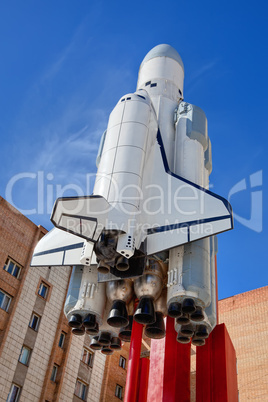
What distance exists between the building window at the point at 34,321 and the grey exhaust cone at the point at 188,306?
10349 mm

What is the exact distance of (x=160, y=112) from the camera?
49.1 feet

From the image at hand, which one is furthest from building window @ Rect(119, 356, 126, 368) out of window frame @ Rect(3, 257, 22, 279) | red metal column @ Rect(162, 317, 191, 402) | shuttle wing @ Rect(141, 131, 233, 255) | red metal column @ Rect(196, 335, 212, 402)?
shuttle wing @ Rect(141, 131, 233, 255)

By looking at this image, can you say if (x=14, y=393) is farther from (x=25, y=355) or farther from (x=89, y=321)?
(x=89, y=321)

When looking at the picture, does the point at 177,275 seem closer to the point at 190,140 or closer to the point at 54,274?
the point at 190,140

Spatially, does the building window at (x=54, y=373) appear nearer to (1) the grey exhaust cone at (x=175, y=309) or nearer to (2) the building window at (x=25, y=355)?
(2) the building window at (x=25, y=355)

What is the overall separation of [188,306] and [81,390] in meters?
11.9

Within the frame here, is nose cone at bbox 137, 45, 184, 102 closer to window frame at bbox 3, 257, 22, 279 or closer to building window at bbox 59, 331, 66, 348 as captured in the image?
window frame at bbox 3, 257, 22, 279

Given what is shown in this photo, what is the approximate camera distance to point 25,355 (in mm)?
18703

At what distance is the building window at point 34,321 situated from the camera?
19566 mm

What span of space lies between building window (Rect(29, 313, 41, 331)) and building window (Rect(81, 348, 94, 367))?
298 centimetres

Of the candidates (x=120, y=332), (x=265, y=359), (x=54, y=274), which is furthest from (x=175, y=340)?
(x=265, y=359)

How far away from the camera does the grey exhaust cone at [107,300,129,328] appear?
1172cm

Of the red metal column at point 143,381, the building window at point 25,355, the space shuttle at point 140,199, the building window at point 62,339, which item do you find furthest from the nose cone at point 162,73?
Answer: the building window at point 62,339

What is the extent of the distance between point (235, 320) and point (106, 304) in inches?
542
